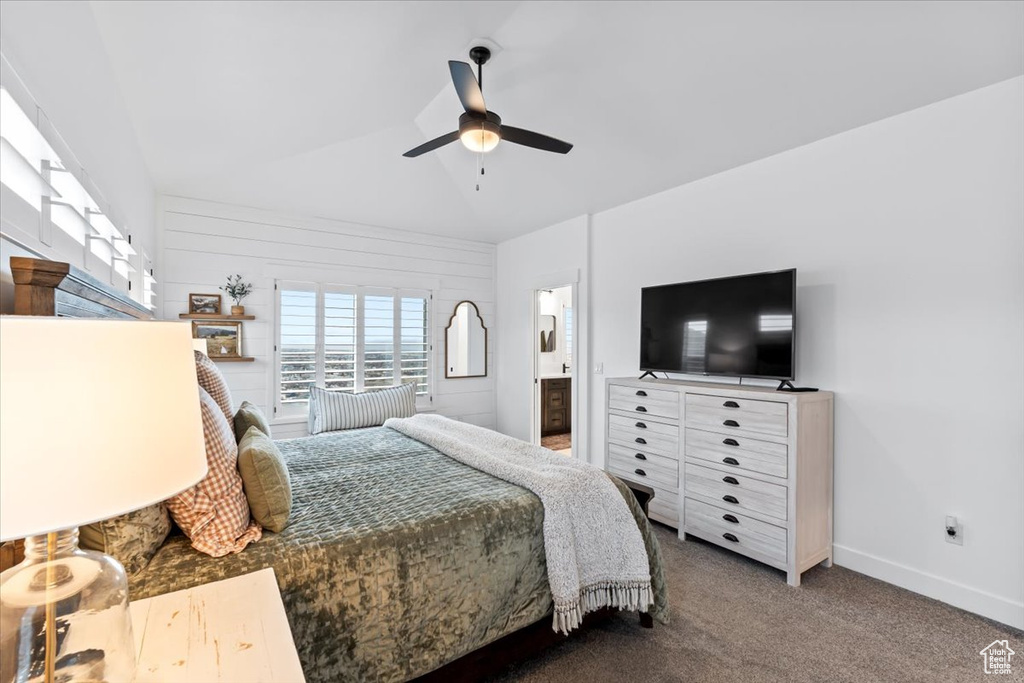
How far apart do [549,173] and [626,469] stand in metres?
2.64

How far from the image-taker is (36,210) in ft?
4.31

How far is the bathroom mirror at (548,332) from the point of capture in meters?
7.26

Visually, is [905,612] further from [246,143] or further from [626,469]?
[246,143]

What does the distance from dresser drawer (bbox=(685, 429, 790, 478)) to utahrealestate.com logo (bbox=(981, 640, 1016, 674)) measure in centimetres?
106

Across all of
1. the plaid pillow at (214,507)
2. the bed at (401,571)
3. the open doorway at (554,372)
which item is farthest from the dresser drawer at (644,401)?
the plaid pillow at (214,507)

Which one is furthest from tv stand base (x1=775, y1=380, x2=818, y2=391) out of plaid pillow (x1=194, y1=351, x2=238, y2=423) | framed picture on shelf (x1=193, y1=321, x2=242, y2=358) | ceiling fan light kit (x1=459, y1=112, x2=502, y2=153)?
framed picture on shelf (x1=193, y1=321, x2=242, y2=358)

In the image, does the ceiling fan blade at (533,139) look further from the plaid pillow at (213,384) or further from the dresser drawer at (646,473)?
the dresser drawer at (646,473)

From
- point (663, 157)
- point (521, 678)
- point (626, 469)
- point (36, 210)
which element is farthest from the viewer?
point (626, 469)

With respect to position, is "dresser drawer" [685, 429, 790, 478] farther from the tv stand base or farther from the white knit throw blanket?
the white knit throw blanket

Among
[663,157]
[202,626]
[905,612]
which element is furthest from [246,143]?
[905,612]

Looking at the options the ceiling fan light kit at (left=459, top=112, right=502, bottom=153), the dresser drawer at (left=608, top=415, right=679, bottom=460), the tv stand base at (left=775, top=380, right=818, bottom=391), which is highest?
the ceiling fan light kit at (left=459, top=112, right=502, bottom=153)

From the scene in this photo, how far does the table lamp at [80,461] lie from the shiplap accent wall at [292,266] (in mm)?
4055

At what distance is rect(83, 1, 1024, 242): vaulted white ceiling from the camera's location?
2.23m

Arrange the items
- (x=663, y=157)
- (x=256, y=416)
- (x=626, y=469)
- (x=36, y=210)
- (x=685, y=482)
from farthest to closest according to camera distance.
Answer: (x=626, y=469) < (x=663, y=157) < (x=685, y=482) < (x=256, y=416) < (x=36, y=210)
